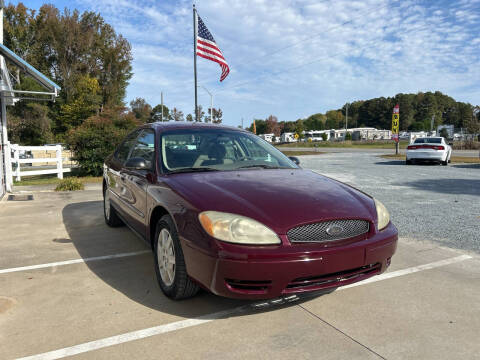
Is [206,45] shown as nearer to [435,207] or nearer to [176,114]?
[435,207]

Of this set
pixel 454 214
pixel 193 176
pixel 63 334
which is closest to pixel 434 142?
pixel 454 214

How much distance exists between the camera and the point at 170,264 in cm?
296

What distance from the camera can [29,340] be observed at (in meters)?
2.45

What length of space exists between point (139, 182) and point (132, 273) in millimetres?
914

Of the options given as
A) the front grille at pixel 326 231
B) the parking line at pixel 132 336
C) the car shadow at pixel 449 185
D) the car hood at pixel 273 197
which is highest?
the car hood at pixel 273 197

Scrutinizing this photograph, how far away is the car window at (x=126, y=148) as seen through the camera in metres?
4.77

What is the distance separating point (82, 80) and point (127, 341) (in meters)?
43.2

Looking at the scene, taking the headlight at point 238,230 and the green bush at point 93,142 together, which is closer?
the headlight at point 238,230

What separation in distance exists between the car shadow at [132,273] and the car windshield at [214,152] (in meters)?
1.12

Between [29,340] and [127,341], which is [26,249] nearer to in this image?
[29,340]

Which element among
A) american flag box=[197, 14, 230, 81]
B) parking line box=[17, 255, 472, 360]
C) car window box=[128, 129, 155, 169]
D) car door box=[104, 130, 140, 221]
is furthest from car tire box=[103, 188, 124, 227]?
american flag box=[197, 14, 230, 81]

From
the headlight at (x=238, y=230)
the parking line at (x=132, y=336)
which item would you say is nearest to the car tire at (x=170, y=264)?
the parking line at (x=132, y=336)

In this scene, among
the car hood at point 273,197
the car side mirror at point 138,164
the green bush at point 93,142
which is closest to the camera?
the car hood at point 273,197

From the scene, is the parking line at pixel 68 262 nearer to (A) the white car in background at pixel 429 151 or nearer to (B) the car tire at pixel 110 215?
(B) the car tire at pixel 110 215
